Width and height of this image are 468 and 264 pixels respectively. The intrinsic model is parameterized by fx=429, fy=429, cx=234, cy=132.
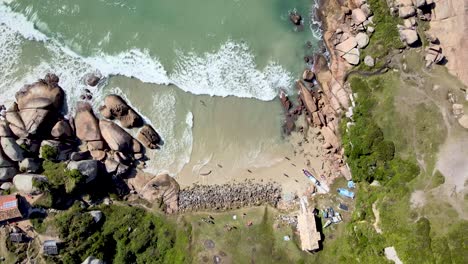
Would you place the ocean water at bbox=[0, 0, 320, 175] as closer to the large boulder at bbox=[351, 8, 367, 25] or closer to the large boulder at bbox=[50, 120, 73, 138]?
the large boulder at bbox=[50, 120, 73, 138]

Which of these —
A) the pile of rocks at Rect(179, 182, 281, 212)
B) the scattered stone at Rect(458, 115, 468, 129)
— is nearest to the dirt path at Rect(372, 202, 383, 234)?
the pile of rocks at Rect(179, 182, 281, 212)

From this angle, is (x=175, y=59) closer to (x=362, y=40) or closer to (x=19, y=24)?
(x=19, y=24)

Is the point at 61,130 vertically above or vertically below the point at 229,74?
below

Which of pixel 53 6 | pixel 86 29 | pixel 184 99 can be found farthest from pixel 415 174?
pixel 53 6

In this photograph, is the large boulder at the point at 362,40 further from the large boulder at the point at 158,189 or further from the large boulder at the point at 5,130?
the large boulder at the point at 5,130

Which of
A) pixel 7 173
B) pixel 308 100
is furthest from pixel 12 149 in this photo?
pixel 308 100

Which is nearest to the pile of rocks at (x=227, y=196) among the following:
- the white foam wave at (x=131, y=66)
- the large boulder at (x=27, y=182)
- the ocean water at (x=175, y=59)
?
the ocean water at (x=175, y=59)

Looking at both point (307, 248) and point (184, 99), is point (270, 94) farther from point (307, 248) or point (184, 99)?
point (307, 248)
